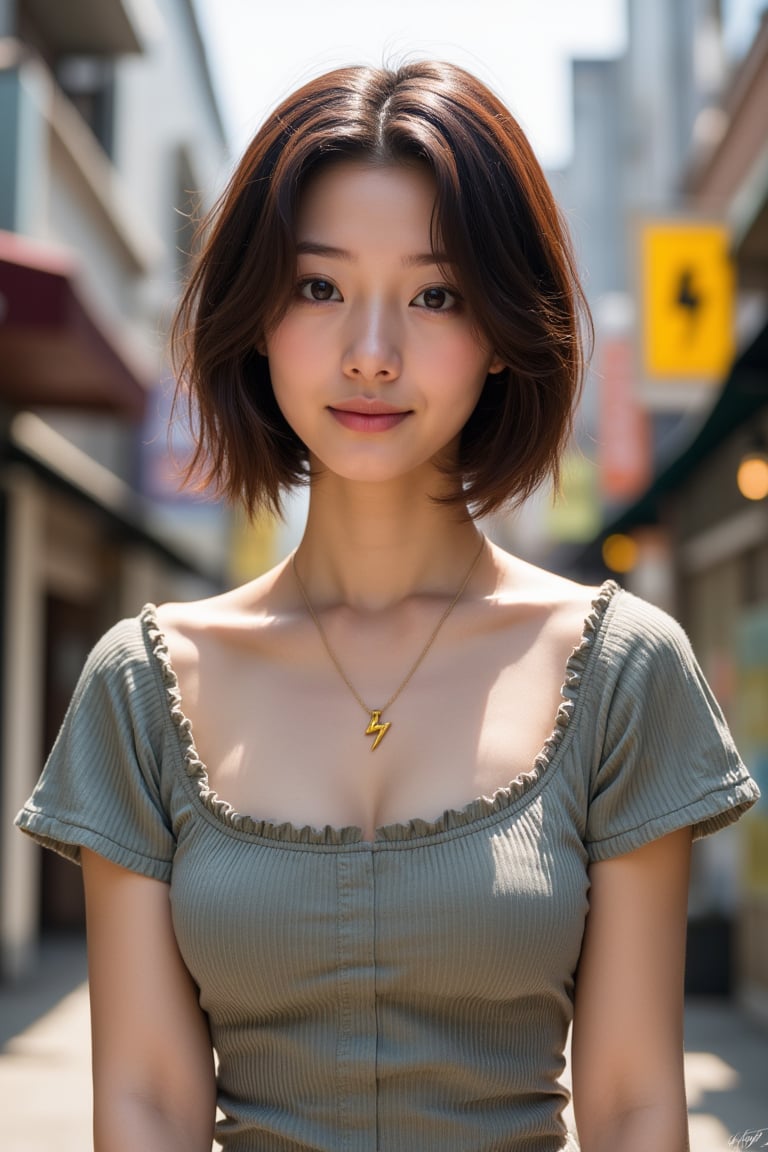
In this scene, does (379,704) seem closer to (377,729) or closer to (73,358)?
(377,729)

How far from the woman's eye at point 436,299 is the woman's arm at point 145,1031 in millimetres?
714

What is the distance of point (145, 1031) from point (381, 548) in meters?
0.64

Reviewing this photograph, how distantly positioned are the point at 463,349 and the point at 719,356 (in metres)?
7.17

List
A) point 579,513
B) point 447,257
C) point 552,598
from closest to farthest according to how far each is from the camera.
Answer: point 447,257 < point 552,598 < point 579,513

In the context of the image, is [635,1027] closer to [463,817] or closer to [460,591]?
[463,817]

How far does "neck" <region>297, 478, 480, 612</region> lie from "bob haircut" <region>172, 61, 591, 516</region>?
57mm

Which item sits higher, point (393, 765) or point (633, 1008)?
point (393, 765)

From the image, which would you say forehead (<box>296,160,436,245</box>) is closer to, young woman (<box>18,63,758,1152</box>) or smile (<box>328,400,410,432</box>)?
young woman (<box>18,63,758,1152</box>)

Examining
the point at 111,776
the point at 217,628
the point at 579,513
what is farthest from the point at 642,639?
the point at 579,513

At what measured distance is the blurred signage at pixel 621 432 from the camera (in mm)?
12609

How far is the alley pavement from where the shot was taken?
4.81 metres

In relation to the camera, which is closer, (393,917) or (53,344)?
(393,917)

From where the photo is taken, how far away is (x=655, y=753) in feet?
5.33

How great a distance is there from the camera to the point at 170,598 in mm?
16078
